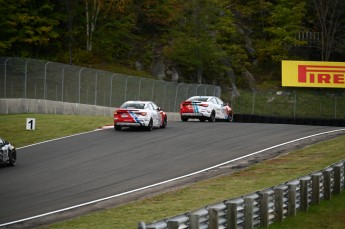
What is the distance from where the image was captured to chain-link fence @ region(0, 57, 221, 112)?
159 feet

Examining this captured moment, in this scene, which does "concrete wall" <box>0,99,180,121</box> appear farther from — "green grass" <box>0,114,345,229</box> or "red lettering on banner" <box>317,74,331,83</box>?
"red lettering on banner" <box>317,74,331,83</box>

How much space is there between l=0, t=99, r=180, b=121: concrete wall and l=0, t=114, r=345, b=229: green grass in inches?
482

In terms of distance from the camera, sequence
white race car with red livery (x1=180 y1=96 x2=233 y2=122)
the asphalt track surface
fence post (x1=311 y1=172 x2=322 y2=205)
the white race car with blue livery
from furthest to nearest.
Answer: white race car with red livery (x1=180 y1=96 x2=233 y2=122), the white race car with blue livery, the asphalt track surface, fence post (x1=311 y1=172 x2=322 y2=205)

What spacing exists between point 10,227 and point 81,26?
53873 mm

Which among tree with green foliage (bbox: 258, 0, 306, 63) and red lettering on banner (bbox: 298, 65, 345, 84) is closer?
red lettering on banner (bbox: 298, 65, 345, 84)

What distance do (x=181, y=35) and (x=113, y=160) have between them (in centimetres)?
4081

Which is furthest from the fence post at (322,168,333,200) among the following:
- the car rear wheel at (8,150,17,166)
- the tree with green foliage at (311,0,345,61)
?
the tree with green foliage at (311,0,345,61)

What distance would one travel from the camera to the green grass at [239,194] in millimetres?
17219

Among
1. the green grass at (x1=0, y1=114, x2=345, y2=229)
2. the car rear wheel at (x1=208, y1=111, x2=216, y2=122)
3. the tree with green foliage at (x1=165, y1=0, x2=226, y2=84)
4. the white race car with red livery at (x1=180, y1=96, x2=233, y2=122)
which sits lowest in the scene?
the green grass at (x1=0, y1=114, x2=345, y2=229)

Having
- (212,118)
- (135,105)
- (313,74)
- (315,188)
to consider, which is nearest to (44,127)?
(135,105)

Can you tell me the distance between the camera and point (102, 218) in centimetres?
1856

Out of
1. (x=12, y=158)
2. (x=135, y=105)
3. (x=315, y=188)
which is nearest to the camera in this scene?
(x=315, y=188)

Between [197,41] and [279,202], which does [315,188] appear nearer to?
[279,202]

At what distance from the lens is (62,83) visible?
49656mm
